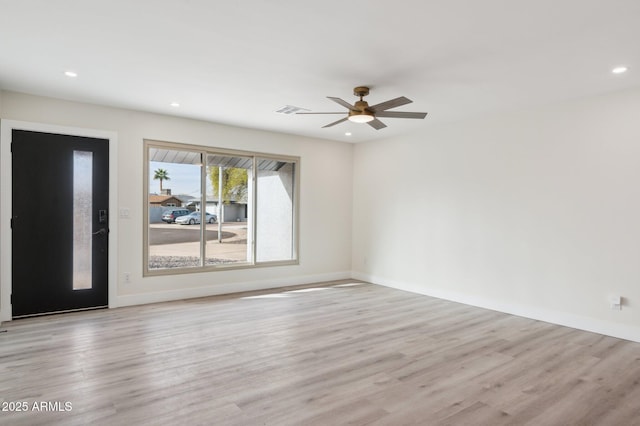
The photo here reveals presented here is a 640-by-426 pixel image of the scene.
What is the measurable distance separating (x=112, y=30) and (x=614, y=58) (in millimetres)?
4184

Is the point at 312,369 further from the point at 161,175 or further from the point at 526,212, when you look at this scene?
the point at 161,175

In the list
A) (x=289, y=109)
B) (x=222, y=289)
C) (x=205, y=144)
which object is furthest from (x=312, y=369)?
(x=205, y=144)

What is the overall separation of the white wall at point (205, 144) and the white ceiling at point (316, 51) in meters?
0.27

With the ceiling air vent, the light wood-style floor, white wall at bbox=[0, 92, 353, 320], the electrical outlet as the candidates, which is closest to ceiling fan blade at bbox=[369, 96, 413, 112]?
the ceiling air vent

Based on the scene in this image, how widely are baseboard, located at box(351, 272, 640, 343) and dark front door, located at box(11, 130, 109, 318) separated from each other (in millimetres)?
4652

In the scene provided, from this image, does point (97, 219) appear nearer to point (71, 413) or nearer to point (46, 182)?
point (46, 182)

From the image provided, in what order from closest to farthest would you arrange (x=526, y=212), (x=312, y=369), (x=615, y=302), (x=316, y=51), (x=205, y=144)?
1. (x=312, y=369)
2. (x=316, y=51)
3. (x=615, y=302)
4. (x=526, y=212)
5. (x=205, y=144)

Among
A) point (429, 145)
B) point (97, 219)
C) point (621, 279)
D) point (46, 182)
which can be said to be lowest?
point (621, 279)

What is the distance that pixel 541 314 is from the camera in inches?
184

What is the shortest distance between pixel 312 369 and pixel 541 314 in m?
3.23

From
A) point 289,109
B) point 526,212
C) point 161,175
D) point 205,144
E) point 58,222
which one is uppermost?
point 289,109

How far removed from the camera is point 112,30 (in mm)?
2914

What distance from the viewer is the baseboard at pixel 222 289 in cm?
513

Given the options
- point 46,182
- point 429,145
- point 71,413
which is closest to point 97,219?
point 46,182
